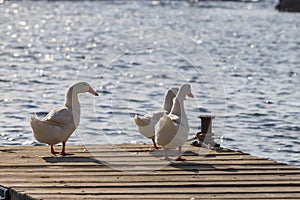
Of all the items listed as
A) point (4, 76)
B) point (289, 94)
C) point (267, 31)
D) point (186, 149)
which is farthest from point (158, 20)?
point (186, 149)

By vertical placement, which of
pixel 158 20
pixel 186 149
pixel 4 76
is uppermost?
pixel 186 149

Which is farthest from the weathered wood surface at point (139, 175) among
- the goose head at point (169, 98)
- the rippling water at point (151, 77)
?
the rippling water at point (151, 77)

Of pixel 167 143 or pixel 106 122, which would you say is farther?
pixel 106 122

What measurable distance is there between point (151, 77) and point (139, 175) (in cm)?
2289

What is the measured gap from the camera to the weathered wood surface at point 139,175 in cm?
1108

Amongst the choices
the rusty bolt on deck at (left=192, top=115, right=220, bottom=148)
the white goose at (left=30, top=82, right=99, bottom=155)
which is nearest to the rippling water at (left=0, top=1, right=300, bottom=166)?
the rusty bolt on deck at (left=192, top=115, right=220, bottom=148)

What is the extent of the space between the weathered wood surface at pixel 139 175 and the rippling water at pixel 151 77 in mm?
5901

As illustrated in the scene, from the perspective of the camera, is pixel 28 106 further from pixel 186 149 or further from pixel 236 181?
pixel 236 181

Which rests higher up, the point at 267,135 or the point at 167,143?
the point at 167,143

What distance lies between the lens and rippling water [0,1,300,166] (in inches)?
872

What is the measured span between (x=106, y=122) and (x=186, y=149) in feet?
29.9

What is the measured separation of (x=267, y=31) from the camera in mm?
65312

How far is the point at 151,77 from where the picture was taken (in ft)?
115

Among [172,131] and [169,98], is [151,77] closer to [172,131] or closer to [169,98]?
[169,98]
